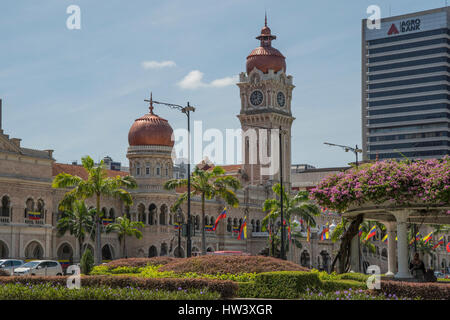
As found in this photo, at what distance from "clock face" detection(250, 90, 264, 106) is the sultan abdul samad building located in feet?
0.44

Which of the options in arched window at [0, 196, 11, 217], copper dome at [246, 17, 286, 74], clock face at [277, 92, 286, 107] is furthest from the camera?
clock face at [277, 92, 286, 107]

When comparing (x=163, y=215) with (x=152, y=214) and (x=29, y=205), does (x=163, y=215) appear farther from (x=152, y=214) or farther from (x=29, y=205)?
(x=29, y=205)

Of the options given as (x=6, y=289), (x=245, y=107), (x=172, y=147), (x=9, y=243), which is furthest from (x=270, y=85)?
(x=6, y=289)

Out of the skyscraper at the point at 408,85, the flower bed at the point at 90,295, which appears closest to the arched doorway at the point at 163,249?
the flower bed at the point at 90,295

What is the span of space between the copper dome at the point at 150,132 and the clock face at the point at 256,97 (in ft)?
88.1

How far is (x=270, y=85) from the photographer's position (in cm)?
9669

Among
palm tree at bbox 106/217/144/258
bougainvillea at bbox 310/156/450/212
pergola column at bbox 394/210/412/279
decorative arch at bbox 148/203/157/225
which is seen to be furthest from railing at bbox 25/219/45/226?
pergola column at bbox 394/210/412/279

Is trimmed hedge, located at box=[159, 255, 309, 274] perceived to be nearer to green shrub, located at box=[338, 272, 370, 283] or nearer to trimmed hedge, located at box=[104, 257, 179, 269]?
green shrub, located at box=[338, 272, 370, 283]

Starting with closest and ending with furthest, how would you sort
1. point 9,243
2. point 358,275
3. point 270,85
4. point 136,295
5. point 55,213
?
point 136,295 < point 358,275 < point 9,243 < point 55,213 < point 270,85

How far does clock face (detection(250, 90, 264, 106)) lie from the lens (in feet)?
322

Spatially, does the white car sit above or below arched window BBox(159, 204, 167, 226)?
below

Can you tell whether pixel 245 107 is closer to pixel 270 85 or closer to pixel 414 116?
pixel 270 85

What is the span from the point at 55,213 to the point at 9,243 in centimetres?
757

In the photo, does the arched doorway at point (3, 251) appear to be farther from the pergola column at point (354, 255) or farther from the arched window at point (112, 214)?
the pergola column at point (354, 255)
